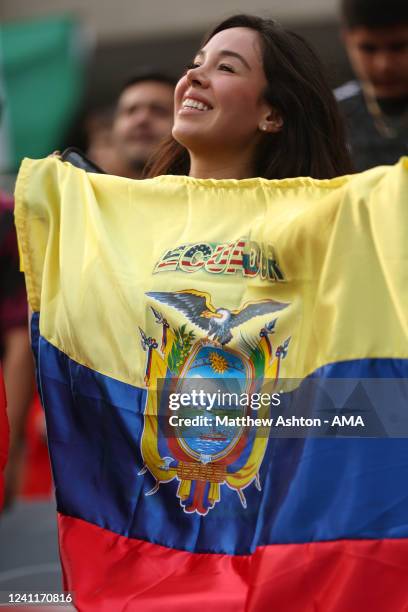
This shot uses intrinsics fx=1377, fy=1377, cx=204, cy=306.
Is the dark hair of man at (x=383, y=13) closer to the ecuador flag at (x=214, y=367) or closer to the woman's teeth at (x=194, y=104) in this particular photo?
the woman's teeth at (x=194, y=104)

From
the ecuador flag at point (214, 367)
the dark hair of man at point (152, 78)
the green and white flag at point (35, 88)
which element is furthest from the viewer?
the green and white flag at point (35, 88)

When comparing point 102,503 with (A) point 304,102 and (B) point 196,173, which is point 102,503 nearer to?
(B) point 196,173

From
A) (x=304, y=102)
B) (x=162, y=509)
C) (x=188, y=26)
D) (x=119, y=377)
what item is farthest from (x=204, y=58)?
(x=188, y=26)

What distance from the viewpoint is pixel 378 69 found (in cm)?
502

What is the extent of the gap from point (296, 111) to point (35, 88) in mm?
5297

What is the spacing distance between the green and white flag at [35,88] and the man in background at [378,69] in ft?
11.9

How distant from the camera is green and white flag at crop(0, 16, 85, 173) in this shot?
8.60 metres

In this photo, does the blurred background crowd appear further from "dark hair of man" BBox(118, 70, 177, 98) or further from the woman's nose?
the woman's nose

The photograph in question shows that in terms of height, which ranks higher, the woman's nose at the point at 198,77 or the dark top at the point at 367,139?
the woman's nose at the point at 198,77

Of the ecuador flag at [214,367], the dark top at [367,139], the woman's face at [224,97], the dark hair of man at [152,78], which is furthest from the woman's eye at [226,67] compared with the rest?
the dark hair of man at [152,78]

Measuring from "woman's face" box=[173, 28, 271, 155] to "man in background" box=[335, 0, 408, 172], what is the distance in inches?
46.2

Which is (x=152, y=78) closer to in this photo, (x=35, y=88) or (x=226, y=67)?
(x=226, y=67)

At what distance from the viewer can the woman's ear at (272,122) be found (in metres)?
3.76

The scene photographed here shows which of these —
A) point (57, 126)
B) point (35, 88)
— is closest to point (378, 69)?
point (57, 126)
